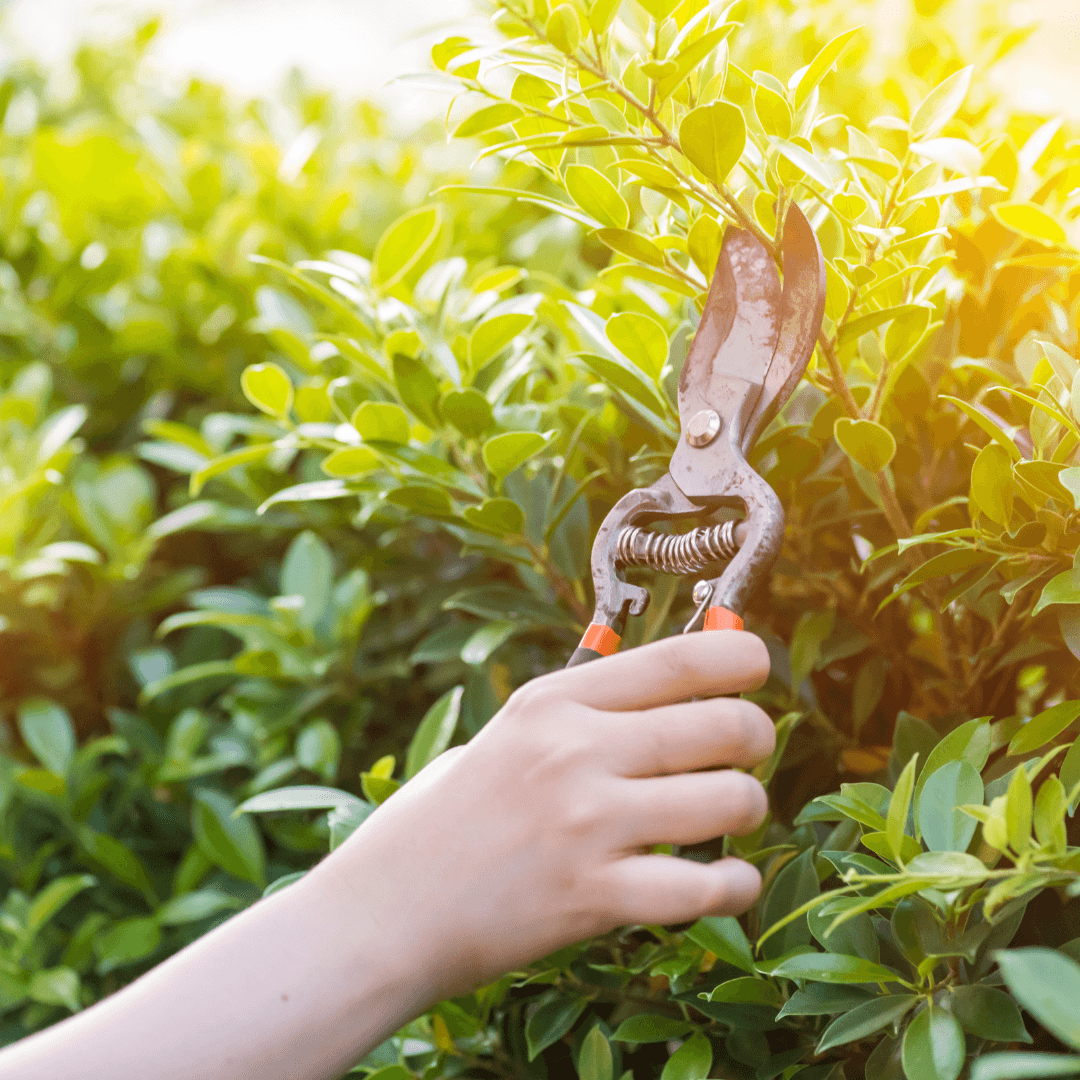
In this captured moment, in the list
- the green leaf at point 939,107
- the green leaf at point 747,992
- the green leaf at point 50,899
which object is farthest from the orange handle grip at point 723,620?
the green leaf at point 50,899

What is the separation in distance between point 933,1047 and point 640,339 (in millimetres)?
471

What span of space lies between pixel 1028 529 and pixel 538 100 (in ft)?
1.34

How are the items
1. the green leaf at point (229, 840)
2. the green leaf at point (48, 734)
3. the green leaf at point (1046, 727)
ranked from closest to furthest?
1. the green leaf at point (1046, 727)
2. the green leaf at point (229, 840)
3. the green leaf at point (48, 734)

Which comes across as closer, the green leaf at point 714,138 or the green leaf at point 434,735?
the green leaf at point 714,138

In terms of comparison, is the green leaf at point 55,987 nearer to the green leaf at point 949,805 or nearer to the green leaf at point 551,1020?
the green leaf at point 551,1020

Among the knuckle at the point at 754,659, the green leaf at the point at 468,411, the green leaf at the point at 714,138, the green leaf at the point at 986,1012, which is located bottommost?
the green leaf at the point at 986,1012

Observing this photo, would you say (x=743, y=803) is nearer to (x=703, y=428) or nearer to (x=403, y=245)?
(x=703, y=428)

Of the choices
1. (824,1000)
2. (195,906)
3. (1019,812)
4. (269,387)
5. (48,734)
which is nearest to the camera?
(1019,812)

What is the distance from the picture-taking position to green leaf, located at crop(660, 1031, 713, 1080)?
1.84 ft

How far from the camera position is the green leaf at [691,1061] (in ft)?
1.84

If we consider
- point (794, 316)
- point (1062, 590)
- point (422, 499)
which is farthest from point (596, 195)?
point (1062, 590)

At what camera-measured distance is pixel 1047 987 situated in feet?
A: 1.13

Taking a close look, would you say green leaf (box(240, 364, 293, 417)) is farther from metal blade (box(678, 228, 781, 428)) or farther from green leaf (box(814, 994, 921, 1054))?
green leaf (box(814, 994, 921, 1054))

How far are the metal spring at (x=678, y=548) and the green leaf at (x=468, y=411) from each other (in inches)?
7.4
